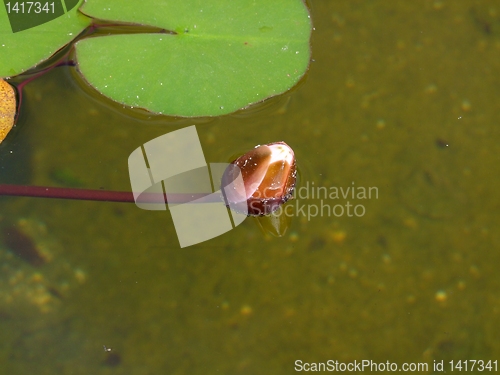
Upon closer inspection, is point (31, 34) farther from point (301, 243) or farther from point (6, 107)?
point (301, 243)

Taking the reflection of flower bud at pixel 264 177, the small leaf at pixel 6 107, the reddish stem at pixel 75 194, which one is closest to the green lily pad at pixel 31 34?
the small leaf at pixel 6 107

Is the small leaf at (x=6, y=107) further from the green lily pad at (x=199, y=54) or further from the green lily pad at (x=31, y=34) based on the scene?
the green lily pad at (x=199, y=54)

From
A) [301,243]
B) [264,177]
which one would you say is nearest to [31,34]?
[264,177]

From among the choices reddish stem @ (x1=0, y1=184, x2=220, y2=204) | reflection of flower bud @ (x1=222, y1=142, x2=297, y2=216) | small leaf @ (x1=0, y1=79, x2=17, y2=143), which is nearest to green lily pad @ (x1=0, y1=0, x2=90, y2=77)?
small leaf @ (x1=0, y1=79, x2=17, y2=143)

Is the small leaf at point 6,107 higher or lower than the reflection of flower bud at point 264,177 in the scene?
higher

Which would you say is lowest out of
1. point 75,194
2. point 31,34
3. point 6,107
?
point 75,194

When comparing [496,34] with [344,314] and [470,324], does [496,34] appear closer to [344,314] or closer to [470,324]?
[470,324]
